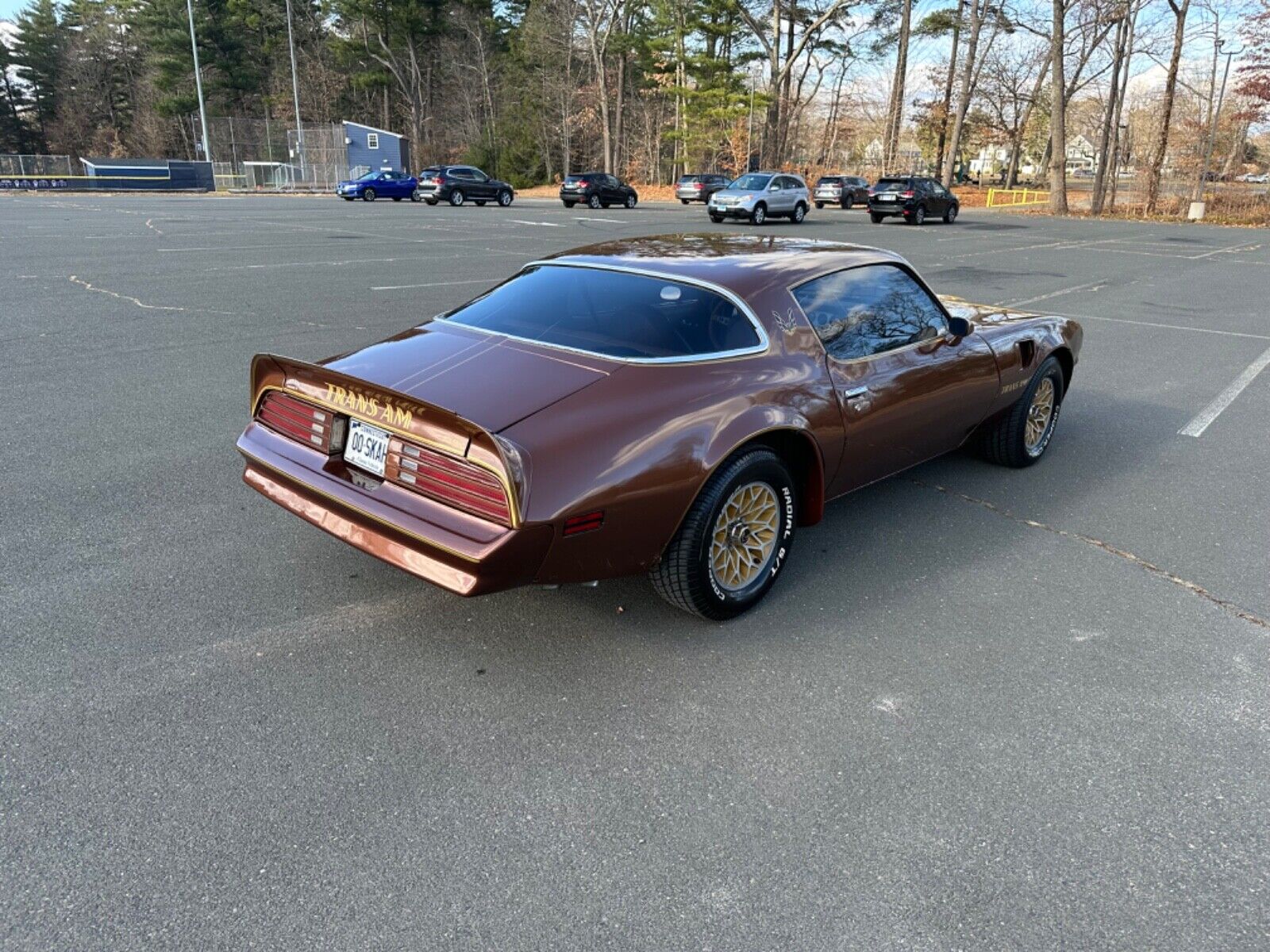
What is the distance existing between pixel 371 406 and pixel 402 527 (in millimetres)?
492

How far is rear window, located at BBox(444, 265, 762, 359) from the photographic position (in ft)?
11.4

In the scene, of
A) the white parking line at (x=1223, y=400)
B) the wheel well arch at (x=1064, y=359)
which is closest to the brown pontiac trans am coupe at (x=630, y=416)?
the wheel well arch at (x=1064, y=359)

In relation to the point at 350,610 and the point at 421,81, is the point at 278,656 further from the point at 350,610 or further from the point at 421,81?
the point at 421,81

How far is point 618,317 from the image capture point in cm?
364

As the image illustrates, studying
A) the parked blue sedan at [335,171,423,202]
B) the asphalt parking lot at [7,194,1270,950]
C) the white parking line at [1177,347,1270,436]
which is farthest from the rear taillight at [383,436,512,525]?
the parked blue sedan at [335,171,423,202]

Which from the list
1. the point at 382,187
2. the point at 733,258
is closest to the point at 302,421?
the point at 733,258

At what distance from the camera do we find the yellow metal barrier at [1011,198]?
157ft

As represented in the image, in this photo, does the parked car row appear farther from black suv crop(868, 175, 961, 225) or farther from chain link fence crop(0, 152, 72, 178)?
chain link fence crop(0, 152, 72, 178)

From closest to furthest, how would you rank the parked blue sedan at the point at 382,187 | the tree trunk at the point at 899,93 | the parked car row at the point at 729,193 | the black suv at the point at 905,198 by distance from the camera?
the parked car row at the point at 729,193 → the black suv at the point at 905,198 → the parked blue sedan at the point at 382,187 → the tree trunk at the point at 899,93

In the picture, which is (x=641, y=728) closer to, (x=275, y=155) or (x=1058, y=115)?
(x=1058, y=115)

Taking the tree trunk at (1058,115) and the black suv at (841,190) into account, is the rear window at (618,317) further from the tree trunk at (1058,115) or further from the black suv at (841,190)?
the tree trunk at (1058,115)

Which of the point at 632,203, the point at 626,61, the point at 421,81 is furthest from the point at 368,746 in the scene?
the point at 421,81

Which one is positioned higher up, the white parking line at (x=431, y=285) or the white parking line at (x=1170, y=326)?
the white parking line at (x=431, y=285)

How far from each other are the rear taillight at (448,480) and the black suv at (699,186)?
135ft
